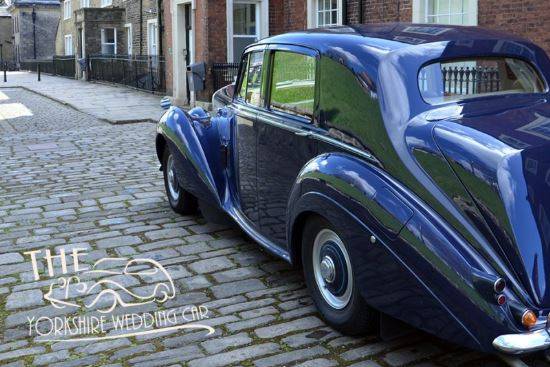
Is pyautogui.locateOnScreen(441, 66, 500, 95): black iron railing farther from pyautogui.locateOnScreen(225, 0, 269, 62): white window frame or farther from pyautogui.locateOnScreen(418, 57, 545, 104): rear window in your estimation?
pyautogui.locateOnScreen(225, 0, 269, 62): white window frame

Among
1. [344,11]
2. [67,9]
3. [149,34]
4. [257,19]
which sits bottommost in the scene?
[344,11]

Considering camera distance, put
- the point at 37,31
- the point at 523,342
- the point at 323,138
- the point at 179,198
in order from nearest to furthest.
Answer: the point at 523,342 < the point at 323,138 < the point at 179,198 < the point at 37,31

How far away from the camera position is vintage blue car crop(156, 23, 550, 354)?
2.86m

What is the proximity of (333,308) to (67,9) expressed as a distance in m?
42.3

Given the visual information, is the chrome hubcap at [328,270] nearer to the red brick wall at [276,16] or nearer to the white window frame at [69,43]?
the red brick wall at [276,16]

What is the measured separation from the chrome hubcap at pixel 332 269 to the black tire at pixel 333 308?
2cm

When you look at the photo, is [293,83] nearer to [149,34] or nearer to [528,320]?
[528,320]

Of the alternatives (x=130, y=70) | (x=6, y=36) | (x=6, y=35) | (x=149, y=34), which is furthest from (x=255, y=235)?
(x=6, y=35)

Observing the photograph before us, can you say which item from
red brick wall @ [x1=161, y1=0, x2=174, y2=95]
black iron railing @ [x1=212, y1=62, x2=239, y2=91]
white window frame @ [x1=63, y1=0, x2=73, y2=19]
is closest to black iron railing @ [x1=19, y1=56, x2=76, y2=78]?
white window frame @ [x1=63, y1=0, x2=73, y2=19]

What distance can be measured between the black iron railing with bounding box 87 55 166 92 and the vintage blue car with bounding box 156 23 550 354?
1842 centimetres

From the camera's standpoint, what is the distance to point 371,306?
11.1 ft

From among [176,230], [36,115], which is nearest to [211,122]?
[176,230]

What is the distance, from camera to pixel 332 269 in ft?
12.0

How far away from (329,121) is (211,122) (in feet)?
6.67
